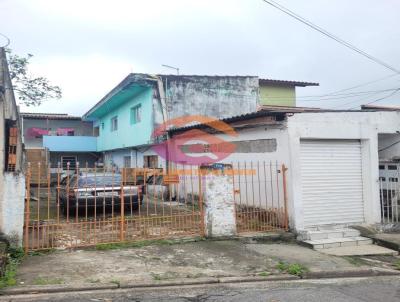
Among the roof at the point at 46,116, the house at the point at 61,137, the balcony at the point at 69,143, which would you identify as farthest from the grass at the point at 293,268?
the roof at the point at 46,116

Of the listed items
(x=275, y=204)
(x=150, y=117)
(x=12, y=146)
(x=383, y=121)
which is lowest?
(x=275, y=204)

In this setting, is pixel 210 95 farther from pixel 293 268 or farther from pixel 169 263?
pixel 293 268

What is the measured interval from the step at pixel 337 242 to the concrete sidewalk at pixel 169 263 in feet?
1.12

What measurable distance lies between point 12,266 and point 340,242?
645 cm

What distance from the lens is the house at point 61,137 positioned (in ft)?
93.6

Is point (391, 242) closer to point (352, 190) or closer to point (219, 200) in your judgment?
point (352, 190)

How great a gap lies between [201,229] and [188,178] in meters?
6.30

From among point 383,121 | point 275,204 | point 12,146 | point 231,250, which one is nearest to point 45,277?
point 12,146

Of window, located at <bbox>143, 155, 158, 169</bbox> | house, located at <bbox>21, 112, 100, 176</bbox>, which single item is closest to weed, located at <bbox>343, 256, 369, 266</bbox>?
window, located at <bbox>143, 155, 158, 169</bbox>

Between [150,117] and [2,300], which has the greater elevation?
[150,117]

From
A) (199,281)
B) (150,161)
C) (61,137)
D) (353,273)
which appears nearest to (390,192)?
(353,273)

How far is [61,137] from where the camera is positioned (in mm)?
28375

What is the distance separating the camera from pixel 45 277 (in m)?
5.84

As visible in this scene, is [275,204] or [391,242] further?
[275,204]
